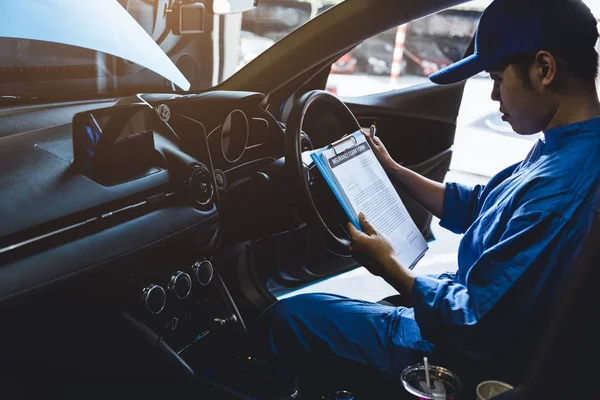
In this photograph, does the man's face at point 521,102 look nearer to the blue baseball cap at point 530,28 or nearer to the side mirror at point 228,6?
the blue baseball cap at point 530,28

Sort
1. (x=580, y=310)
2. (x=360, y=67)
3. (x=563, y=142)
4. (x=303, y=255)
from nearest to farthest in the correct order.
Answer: (x=580, y=310), (x=563, y=142), (x=303, y=255), (x=360, y=67)

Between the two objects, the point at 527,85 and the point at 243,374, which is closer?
the point at 527,85

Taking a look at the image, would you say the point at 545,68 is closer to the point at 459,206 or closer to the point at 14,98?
the point at 459,206

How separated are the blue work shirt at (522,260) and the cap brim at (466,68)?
0.68ft

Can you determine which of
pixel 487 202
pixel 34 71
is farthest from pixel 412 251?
pixel 34 71

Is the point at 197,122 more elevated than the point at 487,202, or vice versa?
the point at 197,122

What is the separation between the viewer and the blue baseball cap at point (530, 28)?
1.25 m

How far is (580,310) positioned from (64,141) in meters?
1.21

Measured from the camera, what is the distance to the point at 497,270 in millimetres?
1215

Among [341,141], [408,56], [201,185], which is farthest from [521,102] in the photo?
[408,56]

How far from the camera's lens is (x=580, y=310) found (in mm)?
662

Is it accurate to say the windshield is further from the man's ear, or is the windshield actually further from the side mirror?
the man's ear

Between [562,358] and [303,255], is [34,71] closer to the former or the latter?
[303,255]

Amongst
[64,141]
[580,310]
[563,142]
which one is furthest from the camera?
[64,141]
